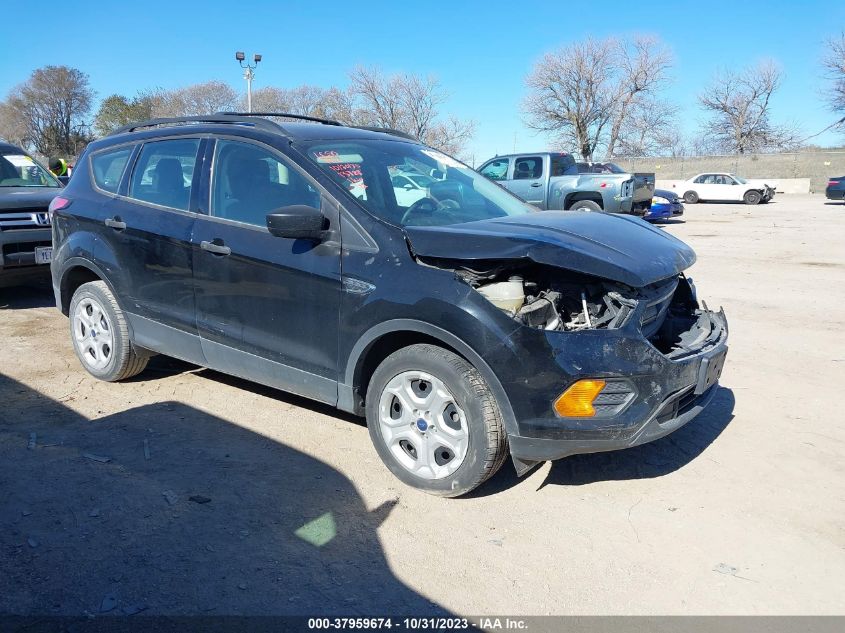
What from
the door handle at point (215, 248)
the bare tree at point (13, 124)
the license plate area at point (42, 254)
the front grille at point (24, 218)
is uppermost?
the bare tree at point (13, 124)

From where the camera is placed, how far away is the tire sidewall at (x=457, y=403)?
323 cm

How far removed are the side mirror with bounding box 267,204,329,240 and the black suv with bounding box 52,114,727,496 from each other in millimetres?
12

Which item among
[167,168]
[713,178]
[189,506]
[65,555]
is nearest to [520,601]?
[189,506]

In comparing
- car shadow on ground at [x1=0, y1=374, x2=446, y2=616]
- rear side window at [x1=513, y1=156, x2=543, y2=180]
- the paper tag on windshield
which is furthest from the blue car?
car shadow on ground at [x1=0, y1=374, x2=446, y2=616]

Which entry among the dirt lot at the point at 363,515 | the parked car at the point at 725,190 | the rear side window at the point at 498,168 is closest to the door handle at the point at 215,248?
the dirt lot at the point at 363,515

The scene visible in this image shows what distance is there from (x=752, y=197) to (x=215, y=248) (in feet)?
107

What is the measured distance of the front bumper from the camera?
3072mm

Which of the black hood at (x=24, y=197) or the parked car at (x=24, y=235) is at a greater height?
the black hood at (x=24, y=197)

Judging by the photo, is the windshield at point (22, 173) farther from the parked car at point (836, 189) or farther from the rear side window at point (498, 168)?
the parked car at point (836, 189)

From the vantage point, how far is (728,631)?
2.52 m

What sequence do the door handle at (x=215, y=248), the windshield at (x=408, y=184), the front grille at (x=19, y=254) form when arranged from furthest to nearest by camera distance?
the front grille at (x=19, y=254), the door handle at (x=215, y=248), the windshield at (x=408, y=184)

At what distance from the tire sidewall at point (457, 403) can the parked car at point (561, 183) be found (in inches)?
484

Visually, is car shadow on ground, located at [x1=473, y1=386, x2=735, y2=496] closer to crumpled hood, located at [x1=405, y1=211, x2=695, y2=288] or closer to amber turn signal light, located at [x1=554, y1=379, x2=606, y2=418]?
amber turn signal light, located at [x1=554, y1=379, x2=606, y2=418]

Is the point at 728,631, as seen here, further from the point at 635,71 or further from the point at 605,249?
the point at 635,71
